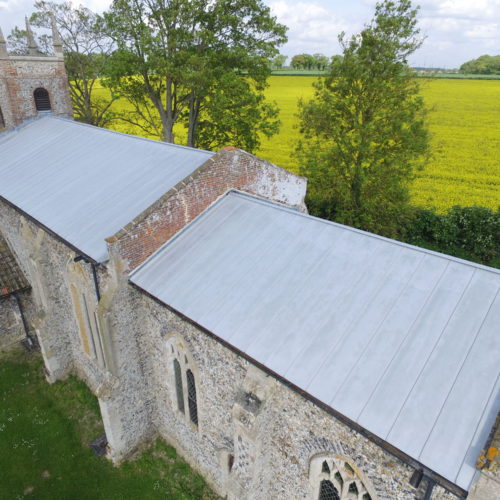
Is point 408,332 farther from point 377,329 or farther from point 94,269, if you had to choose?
point 94,269

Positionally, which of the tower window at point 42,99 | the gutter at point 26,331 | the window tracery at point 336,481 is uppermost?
the tower window at point 42,99

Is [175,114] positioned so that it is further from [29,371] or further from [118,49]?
[29,371]

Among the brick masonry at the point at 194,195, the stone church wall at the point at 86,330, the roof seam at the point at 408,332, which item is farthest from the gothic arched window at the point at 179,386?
the roof seam at the point at 408,332

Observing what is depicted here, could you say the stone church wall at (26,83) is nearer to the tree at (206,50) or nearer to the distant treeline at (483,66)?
the tree at (206,50)

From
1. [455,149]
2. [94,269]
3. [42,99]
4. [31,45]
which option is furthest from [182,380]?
[455,149]

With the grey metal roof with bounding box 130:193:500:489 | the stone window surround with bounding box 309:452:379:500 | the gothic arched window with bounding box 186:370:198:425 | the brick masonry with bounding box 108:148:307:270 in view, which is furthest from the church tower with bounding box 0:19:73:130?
the stone window surround with bounding box 309:452:379:500

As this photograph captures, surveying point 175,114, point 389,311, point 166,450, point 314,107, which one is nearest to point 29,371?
point 166,450
